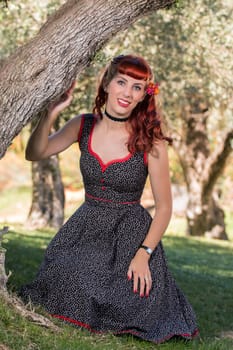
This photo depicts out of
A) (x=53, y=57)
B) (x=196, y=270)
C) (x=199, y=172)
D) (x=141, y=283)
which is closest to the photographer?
(x=53, y=57)

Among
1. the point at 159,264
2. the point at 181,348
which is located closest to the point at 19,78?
the point at 159,264

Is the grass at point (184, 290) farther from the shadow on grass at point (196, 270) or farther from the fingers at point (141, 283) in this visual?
the fingers at point (141, 283)

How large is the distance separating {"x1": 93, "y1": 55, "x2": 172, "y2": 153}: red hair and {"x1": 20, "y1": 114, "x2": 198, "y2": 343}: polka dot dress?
126 mm

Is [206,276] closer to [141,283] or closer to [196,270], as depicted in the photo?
[196,270]

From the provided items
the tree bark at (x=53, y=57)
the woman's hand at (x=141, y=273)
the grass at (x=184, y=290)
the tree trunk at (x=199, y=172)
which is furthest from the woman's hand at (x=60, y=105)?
the tree trunk at (x=199, y=172)

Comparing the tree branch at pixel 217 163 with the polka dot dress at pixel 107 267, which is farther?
the tree branch at pixel 217 163

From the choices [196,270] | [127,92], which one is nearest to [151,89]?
[127,92]

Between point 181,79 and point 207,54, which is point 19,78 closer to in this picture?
point 207,54

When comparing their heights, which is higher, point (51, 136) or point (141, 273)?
point (51, 136)

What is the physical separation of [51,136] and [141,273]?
1150mm

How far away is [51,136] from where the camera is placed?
5.95 m

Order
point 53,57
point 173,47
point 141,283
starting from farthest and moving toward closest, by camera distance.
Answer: point 173,47
point 141,283
point 53,57

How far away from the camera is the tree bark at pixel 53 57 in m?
5.45

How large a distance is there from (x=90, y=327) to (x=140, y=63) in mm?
1848
